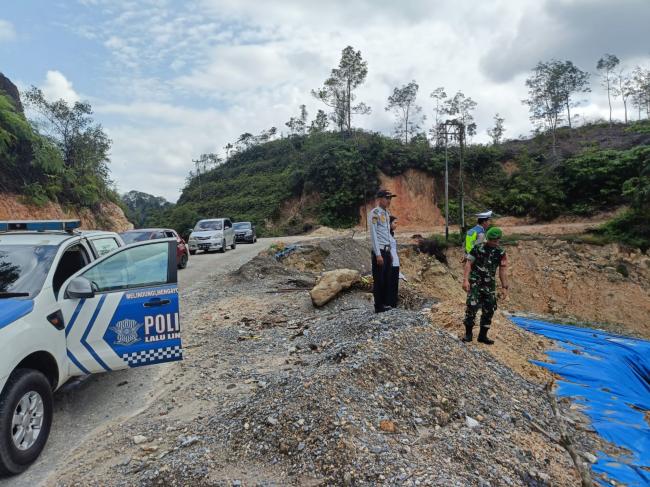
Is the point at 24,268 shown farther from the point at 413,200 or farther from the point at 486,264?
the point at 413,200

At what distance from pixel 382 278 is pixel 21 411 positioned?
434cm

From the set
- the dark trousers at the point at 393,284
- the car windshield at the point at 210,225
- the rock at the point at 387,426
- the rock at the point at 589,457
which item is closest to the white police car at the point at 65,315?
the rock at the point at 387,426

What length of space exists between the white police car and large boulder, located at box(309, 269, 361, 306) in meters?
3.82

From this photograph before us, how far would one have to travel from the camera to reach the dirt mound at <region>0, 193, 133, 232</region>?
727 inches

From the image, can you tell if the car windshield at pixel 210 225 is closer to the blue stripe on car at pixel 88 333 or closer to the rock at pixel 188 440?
the blue stripe on car at pixel 88 333

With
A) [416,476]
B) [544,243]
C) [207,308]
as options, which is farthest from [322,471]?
[544,243]

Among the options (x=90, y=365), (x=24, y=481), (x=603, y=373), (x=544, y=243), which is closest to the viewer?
(x=24, y=481)

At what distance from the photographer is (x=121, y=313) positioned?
13.2 ft

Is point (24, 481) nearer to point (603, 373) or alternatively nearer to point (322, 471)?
point (322, 471)

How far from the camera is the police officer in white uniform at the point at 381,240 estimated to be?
598 centimetres

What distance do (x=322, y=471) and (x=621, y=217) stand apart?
23.1 meters

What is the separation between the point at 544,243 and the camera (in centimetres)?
2025

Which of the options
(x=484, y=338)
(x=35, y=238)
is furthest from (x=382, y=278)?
(x=35, y=238)

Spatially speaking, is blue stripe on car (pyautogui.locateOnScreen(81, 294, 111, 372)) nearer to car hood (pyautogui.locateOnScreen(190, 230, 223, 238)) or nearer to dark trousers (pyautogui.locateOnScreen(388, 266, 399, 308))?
dark trousers (pyautogui.locateOnScreen(388, 266, 399, 308))
